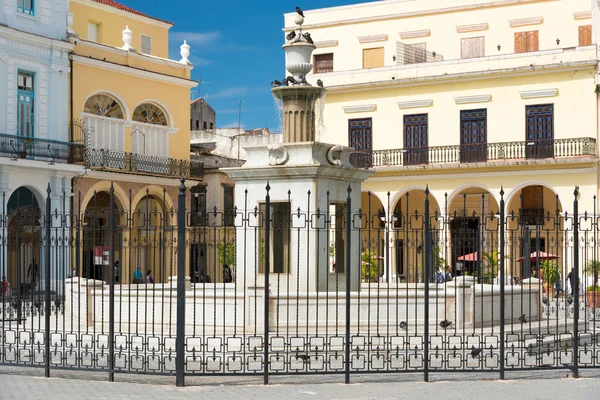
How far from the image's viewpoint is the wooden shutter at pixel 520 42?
37.9 meters

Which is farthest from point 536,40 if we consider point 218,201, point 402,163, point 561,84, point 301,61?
point 301,61

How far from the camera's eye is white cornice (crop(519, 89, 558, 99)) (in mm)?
35188

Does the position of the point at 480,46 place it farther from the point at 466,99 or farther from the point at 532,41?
the point at 466,99

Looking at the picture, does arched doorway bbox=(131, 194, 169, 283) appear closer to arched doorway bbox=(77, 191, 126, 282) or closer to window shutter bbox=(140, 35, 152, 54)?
arched doorway bbox=(77, 191, 126, 282)

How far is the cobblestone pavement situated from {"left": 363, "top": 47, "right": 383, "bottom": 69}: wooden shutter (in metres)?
29.2

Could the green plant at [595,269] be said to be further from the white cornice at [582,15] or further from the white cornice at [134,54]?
the white cornice at [134,54]

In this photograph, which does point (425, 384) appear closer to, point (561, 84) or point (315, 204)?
point (315, 204)

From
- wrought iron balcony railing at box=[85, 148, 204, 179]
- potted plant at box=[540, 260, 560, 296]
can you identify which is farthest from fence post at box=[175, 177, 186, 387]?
wrought iron balcony railing at box=[85, 148, 204, 179]

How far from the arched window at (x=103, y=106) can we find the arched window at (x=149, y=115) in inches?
31.6

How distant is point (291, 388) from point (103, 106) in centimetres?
2362

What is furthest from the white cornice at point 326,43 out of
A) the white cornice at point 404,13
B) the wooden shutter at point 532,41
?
the wooden shutter at point 532,41

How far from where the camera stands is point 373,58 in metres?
40.5

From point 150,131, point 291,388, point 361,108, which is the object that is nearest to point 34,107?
point 150,131

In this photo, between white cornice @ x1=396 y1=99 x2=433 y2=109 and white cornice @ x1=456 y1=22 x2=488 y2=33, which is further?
white cornice @ x1=456 y1=22 x2=488 y2=33
